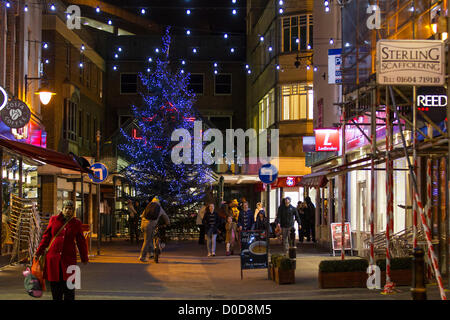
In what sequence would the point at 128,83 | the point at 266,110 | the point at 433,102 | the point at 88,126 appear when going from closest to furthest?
the point at 433,102
the point at 266,110
the point at 88,126
the point at 128,83

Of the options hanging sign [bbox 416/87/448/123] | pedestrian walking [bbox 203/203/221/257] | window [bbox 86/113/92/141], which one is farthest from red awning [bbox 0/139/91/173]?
window [bbox 86/113/92/141]

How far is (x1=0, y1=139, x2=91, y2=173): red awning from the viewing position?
732 inches

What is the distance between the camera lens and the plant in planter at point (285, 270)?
16.3 meters

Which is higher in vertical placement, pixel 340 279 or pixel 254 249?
pixel 254 249

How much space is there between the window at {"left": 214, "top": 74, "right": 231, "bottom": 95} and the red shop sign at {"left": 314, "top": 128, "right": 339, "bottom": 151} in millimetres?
32805

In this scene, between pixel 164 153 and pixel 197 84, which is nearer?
pixel 164 153

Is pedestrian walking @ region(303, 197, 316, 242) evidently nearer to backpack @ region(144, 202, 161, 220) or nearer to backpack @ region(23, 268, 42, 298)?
backpack @ region(144, 202, 161, 220)

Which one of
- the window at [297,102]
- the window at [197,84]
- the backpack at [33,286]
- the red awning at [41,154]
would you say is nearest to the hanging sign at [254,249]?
the red awning at [41,154]

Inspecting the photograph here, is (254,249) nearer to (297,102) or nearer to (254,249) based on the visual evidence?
(254,249)

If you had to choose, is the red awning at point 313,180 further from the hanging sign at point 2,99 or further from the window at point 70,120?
the window at point 70,120

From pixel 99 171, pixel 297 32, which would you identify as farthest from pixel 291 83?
pixel 99 171

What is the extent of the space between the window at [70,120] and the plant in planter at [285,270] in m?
28.1

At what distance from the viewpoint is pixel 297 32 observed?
44531 millimetres
